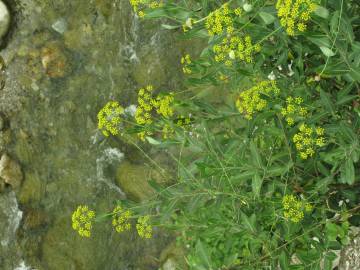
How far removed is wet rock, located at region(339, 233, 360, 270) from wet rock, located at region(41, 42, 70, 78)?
2.92 m

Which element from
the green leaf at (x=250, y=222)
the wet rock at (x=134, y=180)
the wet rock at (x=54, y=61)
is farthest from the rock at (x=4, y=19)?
the green leaf at (x=250, y=222)

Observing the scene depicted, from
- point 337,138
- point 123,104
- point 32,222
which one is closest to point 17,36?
point 123,104

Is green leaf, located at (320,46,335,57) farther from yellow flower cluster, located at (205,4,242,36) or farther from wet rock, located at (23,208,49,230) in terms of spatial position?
wet rock, located at (23,208,49,230)

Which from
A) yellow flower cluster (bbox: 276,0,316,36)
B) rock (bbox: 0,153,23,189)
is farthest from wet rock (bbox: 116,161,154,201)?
yellow flower cluster (bbox: 276,0,316,36)

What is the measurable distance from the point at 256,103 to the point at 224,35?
1.11ft

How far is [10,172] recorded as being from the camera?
4.24m

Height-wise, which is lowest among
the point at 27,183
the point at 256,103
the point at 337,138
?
the point at 27,183

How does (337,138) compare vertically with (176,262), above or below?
above

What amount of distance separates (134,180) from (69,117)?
86 centimetres

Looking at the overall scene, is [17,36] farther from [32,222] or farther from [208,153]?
[208,153]

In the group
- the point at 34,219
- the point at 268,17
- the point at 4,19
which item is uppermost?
the point at 268,17

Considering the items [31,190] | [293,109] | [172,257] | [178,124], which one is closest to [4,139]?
[31,190]

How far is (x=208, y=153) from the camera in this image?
2225 mm

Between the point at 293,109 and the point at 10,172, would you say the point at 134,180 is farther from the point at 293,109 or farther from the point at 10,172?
the point at 293,109
